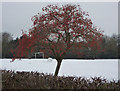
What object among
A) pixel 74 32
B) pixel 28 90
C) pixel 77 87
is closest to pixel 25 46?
pixel 74 32

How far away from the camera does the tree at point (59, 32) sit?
7027mm

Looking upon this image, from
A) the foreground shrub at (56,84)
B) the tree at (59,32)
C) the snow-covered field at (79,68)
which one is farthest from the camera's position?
the snow-covered field at (79,68)

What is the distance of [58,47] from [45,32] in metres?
1.01

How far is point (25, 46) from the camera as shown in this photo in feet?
22.8

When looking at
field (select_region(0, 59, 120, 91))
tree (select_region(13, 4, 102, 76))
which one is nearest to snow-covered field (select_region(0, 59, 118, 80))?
field (select_region(0, 59, 120, 91))

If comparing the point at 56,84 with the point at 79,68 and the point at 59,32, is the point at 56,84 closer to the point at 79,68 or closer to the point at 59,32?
the point at 59,32

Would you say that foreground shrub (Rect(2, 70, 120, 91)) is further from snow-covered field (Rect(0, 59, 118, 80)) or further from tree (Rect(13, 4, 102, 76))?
snow-covered field (Rect(0, 59, 118, 80))

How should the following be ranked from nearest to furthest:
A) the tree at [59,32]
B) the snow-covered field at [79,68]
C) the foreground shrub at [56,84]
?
the foreground shrub at [56,84], the tree at [59,32], the snow-covered field at [79,68]

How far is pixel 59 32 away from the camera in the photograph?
7.37 metres

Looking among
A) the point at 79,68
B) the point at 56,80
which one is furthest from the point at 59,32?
the point at 79,68

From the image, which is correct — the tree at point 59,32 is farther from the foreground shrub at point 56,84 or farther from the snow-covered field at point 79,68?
the snow-covered field at point 79,68

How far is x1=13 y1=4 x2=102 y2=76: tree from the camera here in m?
7.03

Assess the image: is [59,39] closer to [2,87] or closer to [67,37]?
[67,37]

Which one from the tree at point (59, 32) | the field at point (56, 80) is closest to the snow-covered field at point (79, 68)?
the field at point (56, 80)
